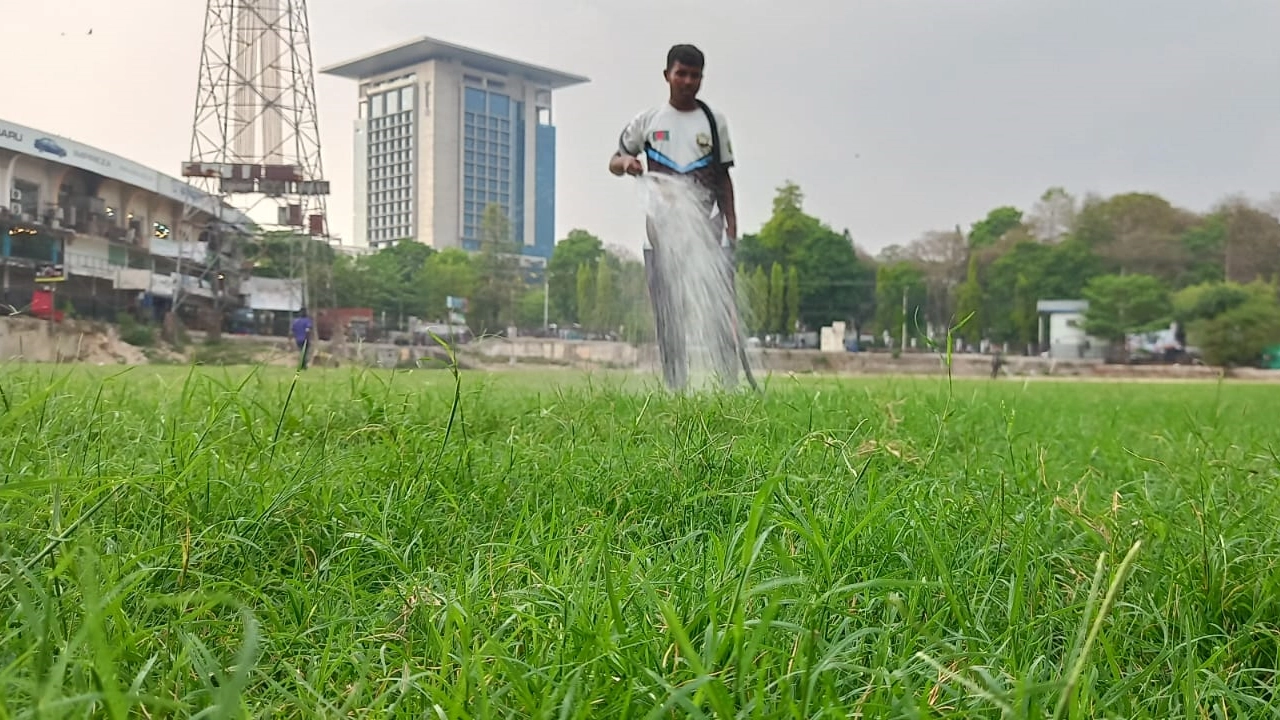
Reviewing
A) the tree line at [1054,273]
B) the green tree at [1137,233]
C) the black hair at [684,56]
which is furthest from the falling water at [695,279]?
the green tree at [1137,233]

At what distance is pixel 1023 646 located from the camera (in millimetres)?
738

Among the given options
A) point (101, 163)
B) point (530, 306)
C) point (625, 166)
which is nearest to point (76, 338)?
point (101, 163)

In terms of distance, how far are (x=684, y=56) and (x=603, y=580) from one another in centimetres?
285

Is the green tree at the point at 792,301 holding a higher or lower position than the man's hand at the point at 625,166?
higher

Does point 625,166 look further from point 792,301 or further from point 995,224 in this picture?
point 995,224

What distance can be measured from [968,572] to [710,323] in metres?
2.50

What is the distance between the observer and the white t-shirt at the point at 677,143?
3266 millimetres

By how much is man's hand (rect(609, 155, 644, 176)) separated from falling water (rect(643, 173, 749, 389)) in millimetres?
60

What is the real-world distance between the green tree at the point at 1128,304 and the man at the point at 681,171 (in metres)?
19.9

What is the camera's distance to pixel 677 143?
3264 mm

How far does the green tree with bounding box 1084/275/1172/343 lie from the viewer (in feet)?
65.0

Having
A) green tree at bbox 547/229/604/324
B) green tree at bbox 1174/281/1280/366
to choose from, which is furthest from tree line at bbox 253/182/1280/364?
green tree at bbox 547/229/604/324

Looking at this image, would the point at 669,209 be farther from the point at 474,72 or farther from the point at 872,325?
the point at 872,325

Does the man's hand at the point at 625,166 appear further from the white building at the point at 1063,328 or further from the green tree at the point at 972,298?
the white building at the point at 1063,328
